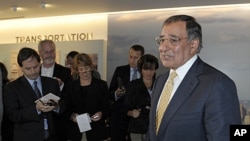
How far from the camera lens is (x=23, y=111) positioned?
3.43m

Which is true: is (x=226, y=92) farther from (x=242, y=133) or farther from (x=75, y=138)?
(x=75, y=138)

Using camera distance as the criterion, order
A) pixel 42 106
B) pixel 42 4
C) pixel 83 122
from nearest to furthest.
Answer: pixel 42 106
pixel 83 122
pixel 42 4

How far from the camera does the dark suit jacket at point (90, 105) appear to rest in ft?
12.9

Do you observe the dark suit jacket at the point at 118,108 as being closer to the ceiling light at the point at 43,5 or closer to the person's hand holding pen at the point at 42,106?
the person's hand holding pen at the point at 42,106

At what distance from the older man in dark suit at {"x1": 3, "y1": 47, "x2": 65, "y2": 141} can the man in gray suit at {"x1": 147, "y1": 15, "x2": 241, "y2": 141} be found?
152 cm

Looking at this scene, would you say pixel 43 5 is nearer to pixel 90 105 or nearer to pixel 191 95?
pixel 90 105

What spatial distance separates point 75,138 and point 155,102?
1.78m

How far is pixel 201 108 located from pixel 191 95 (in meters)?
0.10

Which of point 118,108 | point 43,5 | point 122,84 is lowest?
point 118,108

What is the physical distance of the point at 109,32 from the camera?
8.05 metres

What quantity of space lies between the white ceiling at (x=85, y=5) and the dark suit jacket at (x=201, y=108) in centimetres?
466

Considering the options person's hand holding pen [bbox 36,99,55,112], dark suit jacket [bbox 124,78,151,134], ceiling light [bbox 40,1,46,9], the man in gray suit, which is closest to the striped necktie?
the man in gray suit

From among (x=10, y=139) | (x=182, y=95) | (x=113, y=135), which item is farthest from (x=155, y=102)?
(x=113, y=135)

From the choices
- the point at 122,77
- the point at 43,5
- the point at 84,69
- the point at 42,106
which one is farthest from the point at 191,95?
the point at 43,5
